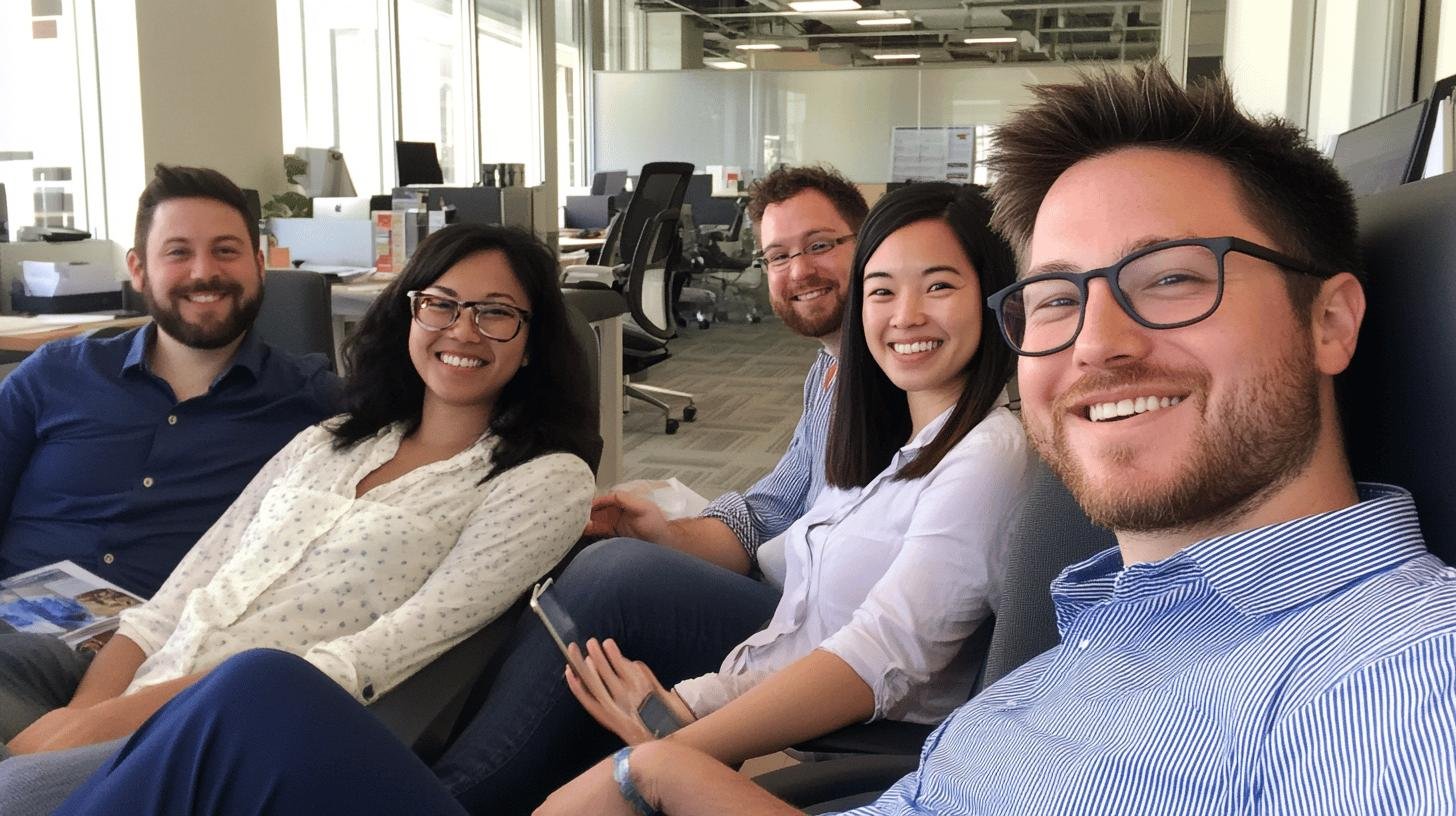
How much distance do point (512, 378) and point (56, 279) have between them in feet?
7.74

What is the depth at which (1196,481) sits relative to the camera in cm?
85

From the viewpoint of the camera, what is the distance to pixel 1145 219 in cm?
89

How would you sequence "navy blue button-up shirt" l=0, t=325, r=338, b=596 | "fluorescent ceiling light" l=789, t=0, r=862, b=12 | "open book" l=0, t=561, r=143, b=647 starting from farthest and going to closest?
"fluorescent ceiling light" l=789, t=0, r=862, b=12 → "navy blue button-up shirt" l=0, t=325, r=338, b=596 → "open book" l=0, t=561, r=143, b=647

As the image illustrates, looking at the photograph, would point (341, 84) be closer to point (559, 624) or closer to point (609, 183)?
point (609, 183)

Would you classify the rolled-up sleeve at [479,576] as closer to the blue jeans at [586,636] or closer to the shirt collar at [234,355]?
the blue jeans at [586,636]

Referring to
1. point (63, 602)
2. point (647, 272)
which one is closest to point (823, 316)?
point (63, 602)

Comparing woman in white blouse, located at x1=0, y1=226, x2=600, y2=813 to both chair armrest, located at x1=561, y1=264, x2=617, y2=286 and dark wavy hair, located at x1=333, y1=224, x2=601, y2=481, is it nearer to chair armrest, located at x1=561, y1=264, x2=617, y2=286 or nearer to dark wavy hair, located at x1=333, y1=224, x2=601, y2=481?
dark wavy hair, located at x1=333, y1=224, x2=601, y2=481

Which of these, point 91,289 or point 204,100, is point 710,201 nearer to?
point 204,100

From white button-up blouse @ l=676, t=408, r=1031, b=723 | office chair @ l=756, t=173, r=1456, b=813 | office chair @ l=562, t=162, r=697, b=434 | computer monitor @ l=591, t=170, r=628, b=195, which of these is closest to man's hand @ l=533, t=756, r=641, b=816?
white button-up blouse @ l=676, t=408, r=1031, b=723

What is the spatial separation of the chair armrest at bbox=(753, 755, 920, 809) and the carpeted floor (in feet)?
9.32

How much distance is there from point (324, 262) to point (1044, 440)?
4.05 m

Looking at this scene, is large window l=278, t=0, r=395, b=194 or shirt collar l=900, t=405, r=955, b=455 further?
large window l=278, t=0, r=395, b=194

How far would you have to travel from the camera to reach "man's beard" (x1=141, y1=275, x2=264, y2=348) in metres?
2.16

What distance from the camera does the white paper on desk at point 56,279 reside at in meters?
3.60
